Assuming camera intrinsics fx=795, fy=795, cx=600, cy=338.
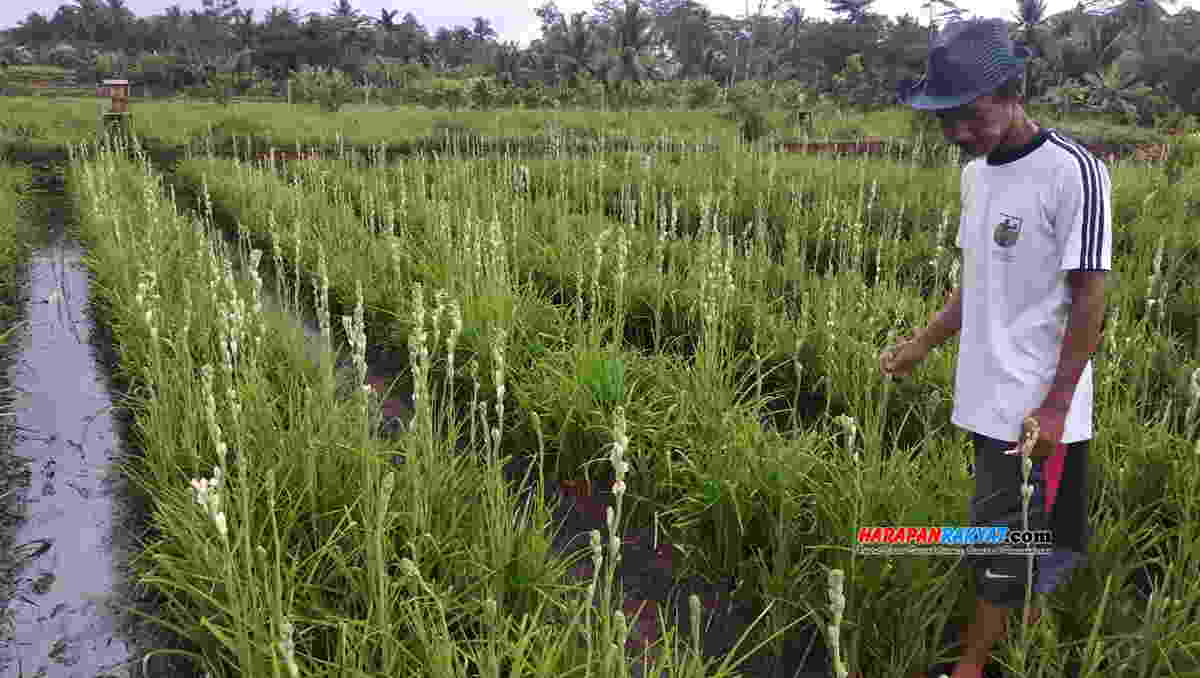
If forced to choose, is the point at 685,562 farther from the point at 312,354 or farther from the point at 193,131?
the point at 193,131

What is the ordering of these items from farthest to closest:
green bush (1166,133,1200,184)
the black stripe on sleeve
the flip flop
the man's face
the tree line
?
the tree line
green bush (1166,133,1200,184)
the flip flop
the man's face
the black stripe on sleeve

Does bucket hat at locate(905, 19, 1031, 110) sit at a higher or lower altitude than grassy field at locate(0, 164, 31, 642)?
higher

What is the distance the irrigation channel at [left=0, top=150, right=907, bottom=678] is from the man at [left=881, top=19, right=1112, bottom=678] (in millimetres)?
701

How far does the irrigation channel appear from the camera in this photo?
227 cm

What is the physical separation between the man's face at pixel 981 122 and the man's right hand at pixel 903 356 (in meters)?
0.57

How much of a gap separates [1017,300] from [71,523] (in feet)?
10.3

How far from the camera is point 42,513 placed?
2934 millimetres

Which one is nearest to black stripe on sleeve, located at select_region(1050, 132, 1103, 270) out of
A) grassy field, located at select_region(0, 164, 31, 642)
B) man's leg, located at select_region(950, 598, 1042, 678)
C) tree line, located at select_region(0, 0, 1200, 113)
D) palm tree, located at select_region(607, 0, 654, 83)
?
man's leg, located at select_region(950, 598, 1042, 678)

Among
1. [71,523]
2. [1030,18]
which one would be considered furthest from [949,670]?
[1030,18]

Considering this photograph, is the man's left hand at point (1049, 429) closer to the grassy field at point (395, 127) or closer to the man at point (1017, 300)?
the man at point (1017, 300)

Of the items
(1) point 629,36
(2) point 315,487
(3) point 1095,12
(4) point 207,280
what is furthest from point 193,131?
(3) point 1095,12

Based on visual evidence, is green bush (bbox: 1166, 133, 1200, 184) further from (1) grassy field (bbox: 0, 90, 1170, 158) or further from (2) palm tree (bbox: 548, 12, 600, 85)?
(2) palm tree (bbox: 548, 12, 600, 85)

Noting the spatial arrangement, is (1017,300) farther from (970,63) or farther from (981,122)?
(970,63)

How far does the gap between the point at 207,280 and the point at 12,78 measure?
37017 millimetres
